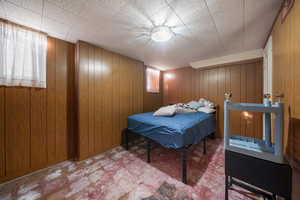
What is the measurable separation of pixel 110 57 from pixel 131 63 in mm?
651

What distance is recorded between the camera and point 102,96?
242 centimetres

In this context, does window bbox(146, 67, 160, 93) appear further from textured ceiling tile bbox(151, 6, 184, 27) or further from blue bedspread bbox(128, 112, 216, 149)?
textured ceiling tile bbox(151, 6, 184, 27)

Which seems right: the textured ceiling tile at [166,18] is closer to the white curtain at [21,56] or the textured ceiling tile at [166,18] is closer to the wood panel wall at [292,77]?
the wood panel wall at [292,77]

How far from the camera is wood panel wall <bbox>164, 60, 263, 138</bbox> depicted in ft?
8.96

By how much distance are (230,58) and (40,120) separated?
4384 mm

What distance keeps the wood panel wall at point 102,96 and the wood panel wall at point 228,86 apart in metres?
1.91

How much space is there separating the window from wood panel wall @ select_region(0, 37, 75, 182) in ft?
7.51

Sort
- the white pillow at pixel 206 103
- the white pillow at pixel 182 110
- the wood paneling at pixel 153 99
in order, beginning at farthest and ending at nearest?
1. the wood paneling at pixel 153 99
2. the white pillow at pixel 206 103
3. the white pillow at pixel 182 110

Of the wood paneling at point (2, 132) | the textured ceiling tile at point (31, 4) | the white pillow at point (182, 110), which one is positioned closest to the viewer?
the textured ceiling tile at point (31, 4)

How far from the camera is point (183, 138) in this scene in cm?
153

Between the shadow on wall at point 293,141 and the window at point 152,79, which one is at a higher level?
the window at point 152,79

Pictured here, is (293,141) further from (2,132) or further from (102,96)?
(2,132)

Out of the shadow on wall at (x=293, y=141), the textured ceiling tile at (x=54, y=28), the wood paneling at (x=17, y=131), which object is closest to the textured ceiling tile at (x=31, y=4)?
the textured ceiling tile at (x=54, y=28)

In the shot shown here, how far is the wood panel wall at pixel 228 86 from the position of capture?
2.73 metres
